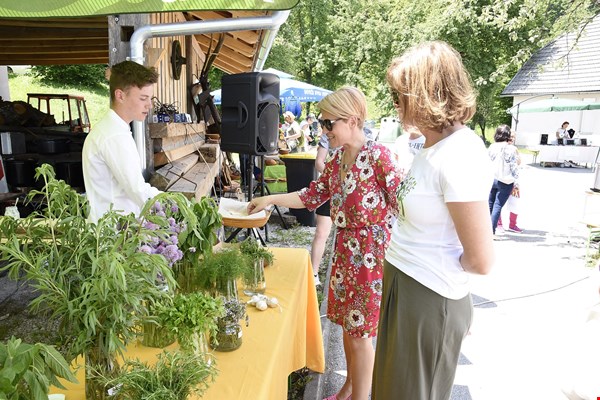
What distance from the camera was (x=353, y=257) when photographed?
85.9 inches

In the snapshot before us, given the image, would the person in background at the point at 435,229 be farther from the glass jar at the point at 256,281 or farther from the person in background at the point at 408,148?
the person in background at the point at 408,148

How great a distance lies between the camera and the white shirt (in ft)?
6.89

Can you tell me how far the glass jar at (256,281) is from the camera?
78.4 inches

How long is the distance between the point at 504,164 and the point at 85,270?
622 cm

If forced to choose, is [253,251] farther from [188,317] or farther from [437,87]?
[437,87]

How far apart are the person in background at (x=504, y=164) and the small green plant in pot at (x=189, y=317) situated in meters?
5.84

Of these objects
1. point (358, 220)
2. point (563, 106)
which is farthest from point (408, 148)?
point (563, 106)

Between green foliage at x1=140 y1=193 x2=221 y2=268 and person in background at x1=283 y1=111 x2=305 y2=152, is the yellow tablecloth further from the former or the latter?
person in background at x1=283 y1=111 x2=305 y2=152

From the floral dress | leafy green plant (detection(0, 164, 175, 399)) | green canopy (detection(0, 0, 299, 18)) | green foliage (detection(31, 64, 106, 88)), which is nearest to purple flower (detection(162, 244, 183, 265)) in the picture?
leafy green plant (detection(0, 164, 175, 399))

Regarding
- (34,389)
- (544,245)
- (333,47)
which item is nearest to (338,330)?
(34,389)

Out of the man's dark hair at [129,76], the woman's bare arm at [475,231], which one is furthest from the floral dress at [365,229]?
the man's dark hair at [129,76]

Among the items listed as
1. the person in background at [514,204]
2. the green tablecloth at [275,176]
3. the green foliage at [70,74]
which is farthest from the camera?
the green foliage at [70,74]

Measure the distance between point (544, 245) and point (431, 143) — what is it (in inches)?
224

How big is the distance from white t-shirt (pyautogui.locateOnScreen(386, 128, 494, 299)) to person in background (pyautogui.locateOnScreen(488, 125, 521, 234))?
527cm
